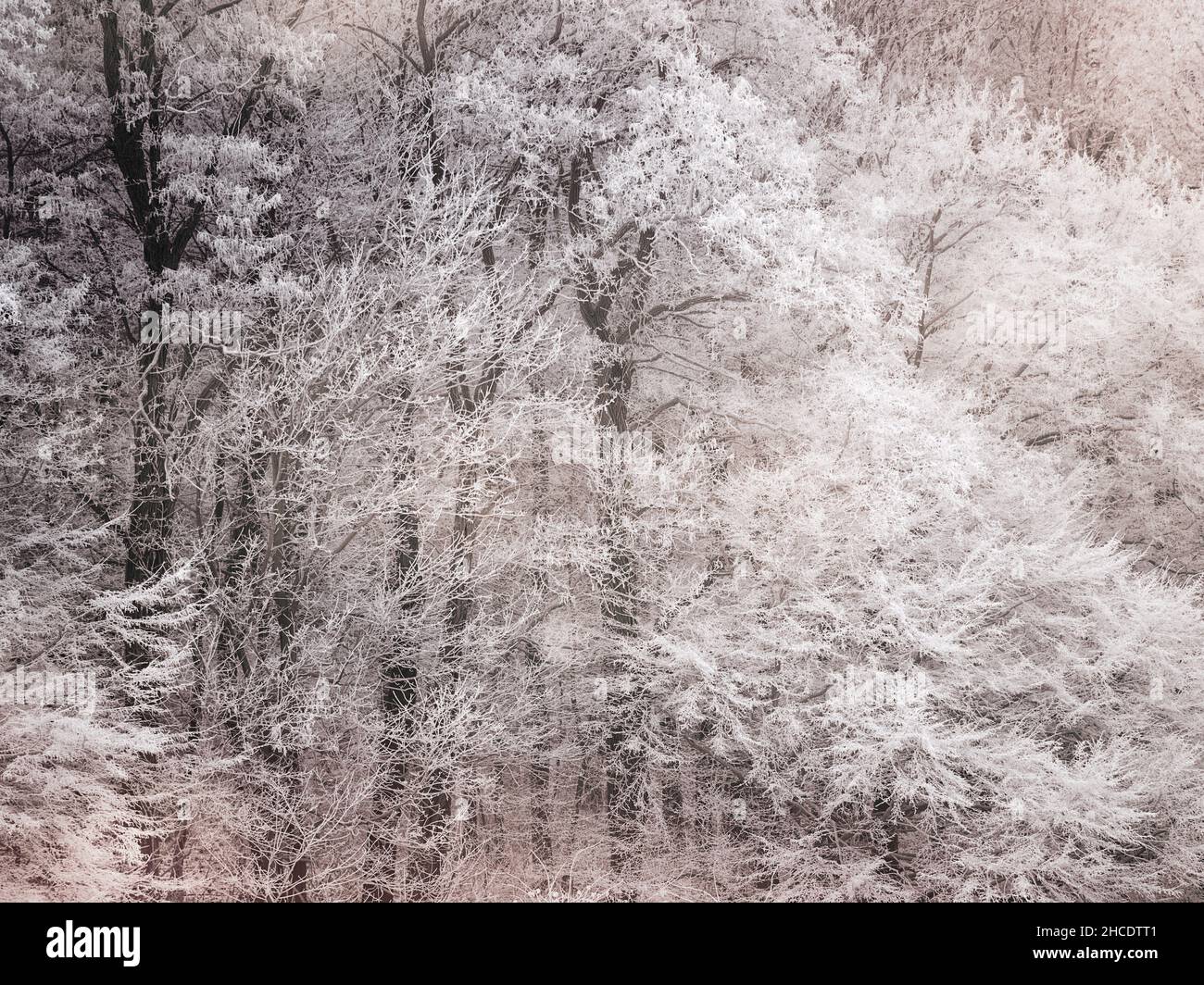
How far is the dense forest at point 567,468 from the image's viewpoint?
10.3 m

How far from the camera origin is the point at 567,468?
13.5m

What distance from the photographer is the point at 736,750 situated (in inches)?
487

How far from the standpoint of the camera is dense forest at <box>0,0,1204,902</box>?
10281mm

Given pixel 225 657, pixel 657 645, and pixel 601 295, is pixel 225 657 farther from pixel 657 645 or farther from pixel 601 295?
pixel 601 295
